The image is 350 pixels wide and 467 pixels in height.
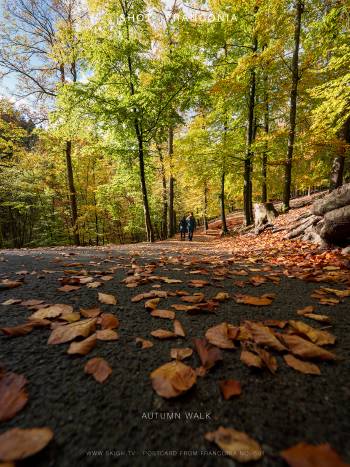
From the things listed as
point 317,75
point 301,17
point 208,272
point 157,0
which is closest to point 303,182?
point 317,75

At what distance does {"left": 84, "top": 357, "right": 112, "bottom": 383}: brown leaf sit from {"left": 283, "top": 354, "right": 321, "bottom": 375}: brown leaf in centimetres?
85

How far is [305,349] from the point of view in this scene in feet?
4.13

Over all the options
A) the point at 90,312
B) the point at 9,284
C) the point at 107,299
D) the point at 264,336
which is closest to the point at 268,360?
the point at 264,336

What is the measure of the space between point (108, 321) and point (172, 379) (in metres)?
0.67

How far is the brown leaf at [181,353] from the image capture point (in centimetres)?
121

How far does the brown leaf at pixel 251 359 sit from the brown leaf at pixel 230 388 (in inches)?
5.2

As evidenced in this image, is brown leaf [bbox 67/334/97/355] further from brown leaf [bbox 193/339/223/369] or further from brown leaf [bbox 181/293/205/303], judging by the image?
brown leaf [bbox 181/293/205/303]

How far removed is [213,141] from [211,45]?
3.57 m

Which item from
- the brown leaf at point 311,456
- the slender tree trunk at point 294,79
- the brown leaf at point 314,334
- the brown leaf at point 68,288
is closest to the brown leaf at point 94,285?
the brown leaf at point 68,288

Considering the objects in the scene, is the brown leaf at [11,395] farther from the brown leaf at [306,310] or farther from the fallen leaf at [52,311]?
the brown leaf at [306,310]

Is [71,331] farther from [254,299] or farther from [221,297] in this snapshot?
[254,299]

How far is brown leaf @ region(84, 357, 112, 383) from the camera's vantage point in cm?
106

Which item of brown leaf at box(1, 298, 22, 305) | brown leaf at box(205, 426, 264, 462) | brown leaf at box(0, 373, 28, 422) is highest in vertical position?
brown leaf at box(1, 298, 22, 305)

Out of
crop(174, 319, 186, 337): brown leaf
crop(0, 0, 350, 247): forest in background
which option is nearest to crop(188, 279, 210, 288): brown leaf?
crop(174, 319, 186, 337): brown leaf
